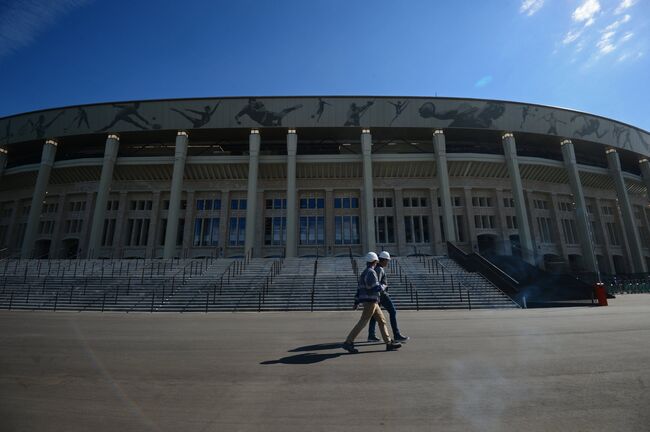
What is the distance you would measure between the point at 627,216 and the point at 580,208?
8.20 metres

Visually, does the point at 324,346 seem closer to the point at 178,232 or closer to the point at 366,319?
the point at 366,319

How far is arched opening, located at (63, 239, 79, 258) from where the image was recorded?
35184 mm

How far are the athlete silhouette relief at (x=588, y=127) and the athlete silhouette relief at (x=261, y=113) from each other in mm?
31655

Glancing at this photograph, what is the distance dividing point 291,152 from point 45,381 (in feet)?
95.7

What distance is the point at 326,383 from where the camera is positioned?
350 cm

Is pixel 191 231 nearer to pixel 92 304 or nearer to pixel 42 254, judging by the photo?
pixel 42 254

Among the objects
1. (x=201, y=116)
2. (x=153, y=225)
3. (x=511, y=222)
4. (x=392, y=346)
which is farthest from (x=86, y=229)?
(x=511, y=222)

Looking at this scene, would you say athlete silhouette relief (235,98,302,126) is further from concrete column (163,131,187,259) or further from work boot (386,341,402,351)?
work boot (386,341,402,351)

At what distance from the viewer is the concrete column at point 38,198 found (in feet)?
105

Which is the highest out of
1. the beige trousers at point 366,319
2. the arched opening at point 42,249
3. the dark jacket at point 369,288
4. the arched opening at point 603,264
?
the arched opening at point 42,249

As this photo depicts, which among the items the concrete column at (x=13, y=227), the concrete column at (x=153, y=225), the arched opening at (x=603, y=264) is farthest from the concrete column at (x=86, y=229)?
the arched opening at (x=603, y=264)

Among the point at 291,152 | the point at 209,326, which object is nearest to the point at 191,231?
the point at 291,152

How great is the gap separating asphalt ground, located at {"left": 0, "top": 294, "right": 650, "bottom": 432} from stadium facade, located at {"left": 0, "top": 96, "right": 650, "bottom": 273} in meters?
24.6

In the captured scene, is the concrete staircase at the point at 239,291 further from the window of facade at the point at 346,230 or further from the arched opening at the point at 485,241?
the arched opening at the point at 485,241
